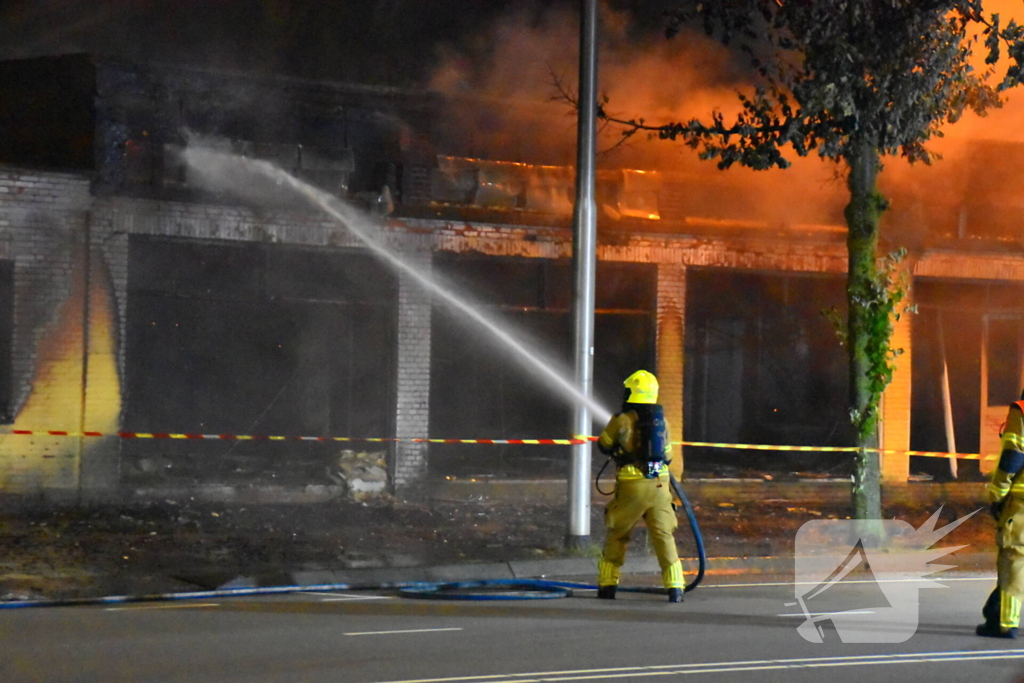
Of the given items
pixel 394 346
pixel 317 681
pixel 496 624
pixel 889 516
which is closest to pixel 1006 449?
pixel 496 624

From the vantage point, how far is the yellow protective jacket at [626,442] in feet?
26.1

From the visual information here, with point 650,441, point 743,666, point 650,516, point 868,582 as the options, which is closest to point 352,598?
point 650,516

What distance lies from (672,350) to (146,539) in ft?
21.6

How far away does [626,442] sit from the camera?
796cm

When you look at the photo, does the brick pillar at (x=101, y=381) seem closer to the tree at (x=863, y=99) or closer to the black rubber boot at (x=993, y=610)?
the tree at (x=863, y=99)

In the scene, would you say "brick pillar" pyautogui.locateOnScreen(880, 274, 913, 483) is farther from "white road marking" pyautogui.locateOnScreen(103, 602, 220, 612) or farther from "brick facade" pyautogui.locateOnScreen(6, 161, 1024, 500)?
"white road marking" pyautogui.locateOnScreen(103, 602, 220, 612)

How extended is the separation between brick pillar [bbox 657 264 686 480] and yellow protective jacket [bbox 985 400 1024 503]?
291 inches

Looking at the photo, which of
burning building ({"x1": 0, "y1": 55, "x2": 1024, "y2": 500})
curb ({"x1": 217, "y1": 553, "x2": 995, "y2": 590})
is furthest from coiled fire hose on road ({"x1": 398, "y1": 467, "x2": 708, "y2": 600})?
burning building ({"x1": 0, "y1": 55, "x2": 1024, "y2": 500})

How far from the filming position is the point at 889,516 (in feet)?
44.1

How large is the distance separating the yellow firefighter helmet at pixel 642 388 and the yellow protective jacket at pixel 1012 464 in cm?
222

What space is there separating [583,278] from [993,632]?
184 inches

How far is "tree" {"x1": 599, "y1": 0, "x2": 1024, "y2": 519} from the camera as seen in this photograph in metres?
10.1

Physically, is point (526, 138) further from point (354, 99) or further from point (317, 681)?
point (317, 681)

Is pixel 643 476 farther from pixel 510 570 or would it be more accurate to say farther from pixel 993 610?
pixel 993 610
